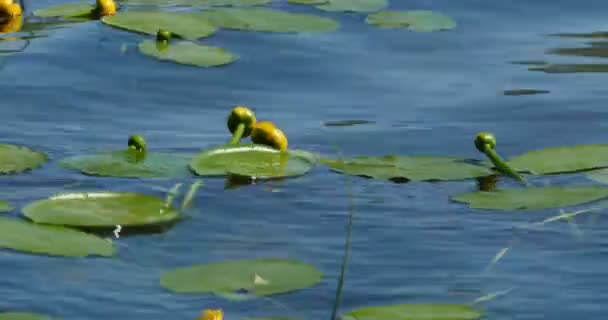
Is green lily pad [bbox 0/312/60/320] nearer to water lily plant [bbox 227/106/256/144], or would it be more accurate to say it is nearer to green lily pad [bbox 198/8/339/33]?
water lily plant [bbox 227/106/256/144]

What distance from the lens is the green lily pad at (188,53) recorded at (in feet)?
12.6

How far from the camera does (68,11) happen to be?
4.30 metres

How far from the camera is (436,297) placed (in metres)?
2.19

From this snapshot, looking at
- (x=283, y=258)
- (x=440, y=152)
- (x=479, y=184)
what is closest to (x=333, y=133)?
(x=440, y=152)

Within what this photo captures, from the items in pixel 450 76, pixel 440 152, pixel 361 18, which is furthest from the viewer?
pixel 361 18

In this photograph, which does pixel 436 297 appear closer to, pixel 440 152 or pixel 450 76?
pixel 440 152

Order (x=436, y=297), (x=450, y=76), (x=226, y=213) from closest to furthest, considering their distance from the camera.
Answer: (x=436, y=297)
(x=226, y=213)
(x=450, y=76)

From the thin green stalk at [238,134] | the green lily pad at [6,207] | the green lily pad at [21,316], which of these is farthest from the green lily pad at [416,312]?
the thin green stalk at [238,134]

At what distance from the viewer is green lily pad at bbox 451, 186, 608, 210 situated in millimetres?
2635

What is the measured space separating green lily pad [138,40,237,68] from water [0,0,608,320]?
0.03 meters

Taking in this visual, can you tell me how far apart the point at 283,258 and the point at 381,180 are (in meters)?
0.56

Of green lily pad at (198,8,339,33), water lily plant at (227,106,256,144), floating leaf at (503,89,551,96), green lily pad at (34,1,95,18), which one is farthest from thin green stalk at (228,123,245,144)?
green lily pad at (34,1,95,18)

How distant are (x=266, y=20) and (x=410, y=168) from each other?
1.47 meters

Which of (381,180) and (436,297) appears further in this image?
(381,180)
